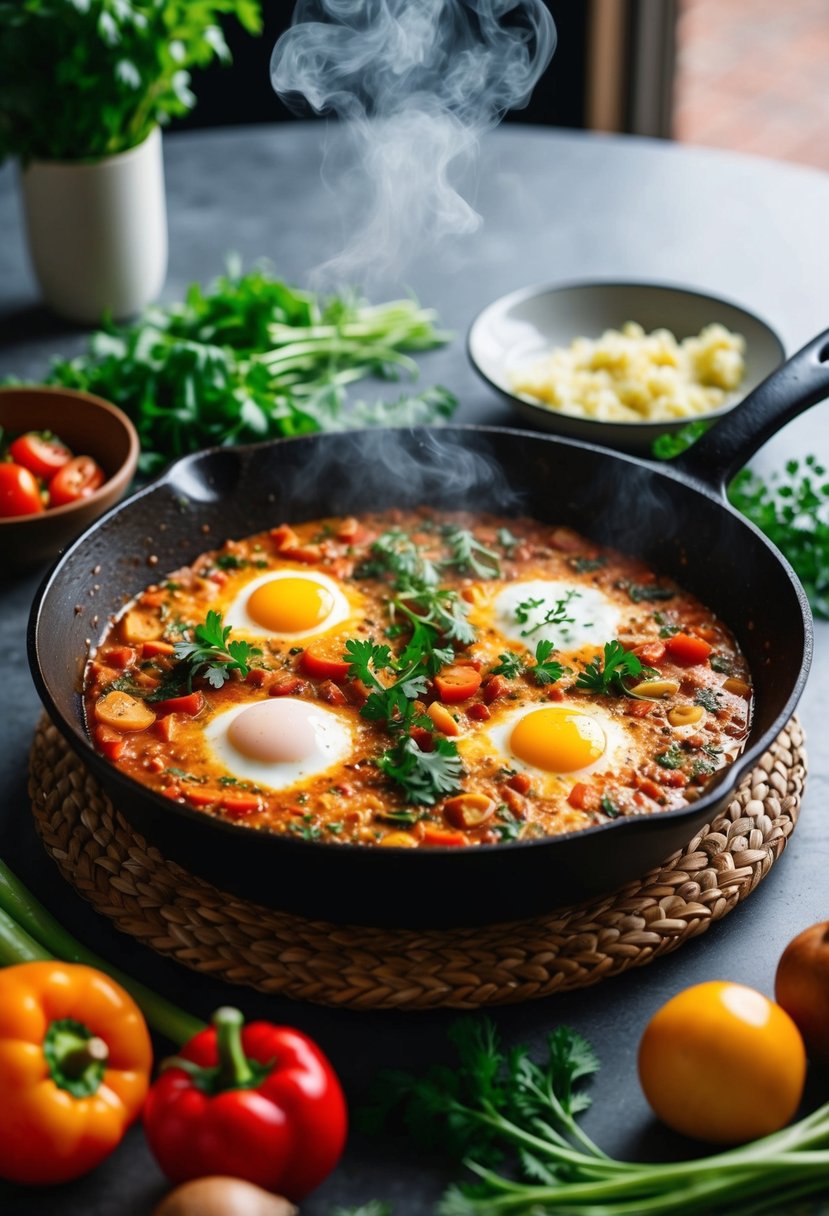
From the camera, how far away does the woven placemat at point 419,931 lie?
260 cm

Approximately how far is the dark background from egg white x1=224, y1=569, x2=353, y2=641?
5192 mm

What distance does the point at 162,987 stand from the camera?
2.66 meters

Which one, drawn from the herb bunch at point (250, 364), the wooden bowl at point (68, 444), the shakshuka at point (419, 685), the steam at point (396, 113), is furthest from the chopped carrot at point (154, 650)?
the steam at point (396, 113)

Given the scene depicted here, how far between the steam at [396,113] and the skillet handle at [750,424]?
1910 millimetres

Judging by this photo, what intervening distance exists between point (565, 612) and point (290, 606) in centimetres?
69

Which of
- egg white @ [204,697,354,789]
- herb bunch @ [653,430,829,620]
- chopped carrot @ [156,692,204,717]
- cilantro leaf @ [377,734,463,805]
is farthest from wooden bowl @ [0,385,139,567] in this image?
herb bunch @ [653,430,829,620]

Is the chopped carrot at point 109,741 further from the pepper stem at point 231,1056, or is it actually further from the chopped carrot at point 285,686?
the pepper stem at point 231,1056

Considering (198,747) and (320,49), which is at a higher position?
(320,49)

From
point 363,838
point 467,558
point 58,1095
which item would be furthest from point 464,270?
point 58,1095

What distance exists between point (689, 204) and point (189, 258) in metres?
2.09

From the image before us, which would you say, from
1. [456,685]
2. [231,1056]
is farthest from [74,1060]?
[456,685]

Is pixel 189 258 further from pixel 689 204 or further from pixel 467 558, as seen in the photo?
pixel 467 558

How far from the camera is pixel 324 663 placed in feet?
10.8

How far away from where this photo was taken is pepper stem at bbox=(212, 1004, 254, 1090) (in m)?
2.09
